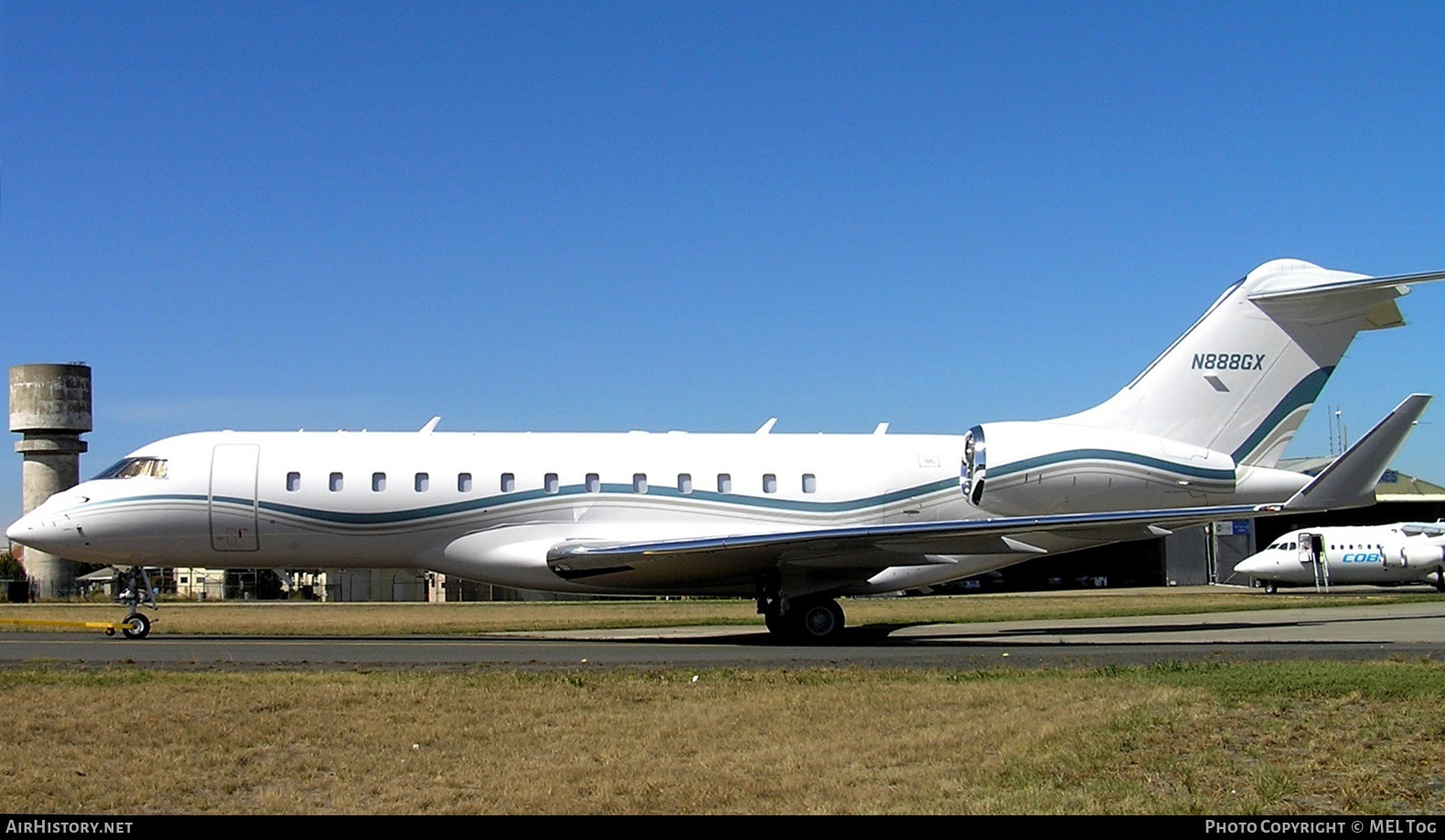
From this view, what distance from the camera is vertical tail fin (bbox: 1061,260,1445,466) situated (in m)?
22.2

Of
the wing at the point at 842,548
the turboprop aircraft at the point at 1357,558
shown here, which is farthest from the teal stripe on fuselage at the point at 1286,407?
the turboprop aircraft at the point at 1357,558

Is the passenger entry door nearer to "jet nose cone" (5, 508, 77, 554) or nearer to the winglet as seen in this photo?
"jet nose cone" (5, 508, 77, 554)

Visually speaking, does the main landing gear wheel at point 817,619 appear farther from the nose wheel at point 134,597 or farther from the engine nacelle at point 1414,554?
the engine nacelle at point 1414,554

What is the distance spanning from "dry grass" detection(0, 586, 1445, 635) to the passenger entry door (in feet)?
9.88

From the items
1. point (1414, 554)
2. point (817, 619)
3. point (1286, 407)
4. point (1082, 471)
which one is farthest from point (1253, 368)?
point (1414, 554)

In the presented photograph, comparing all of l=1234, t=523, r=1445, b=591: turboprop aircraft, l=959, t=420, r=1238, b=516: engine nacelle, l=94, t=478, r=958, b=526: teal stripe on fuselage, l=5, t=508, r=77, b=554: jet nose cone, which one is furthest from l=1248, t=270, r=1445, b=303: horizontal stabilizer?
l=1234, t=523, r=1445, b=591: turboprop aircraft

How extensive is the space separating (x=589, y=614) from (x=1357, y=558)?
1110 inches

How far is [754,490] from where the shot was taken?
22.2 m

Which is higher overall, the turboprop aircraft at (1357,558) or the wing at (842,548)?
the wing at (842,548)

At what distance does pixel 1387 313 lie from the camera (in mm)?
21750

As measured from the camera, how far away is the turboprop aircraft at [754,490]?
68.6 ft

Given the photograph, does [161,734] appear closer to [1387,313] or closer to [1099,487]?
[1099,487]

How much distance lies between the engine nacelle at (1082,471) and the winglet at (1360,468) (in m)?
3.45
